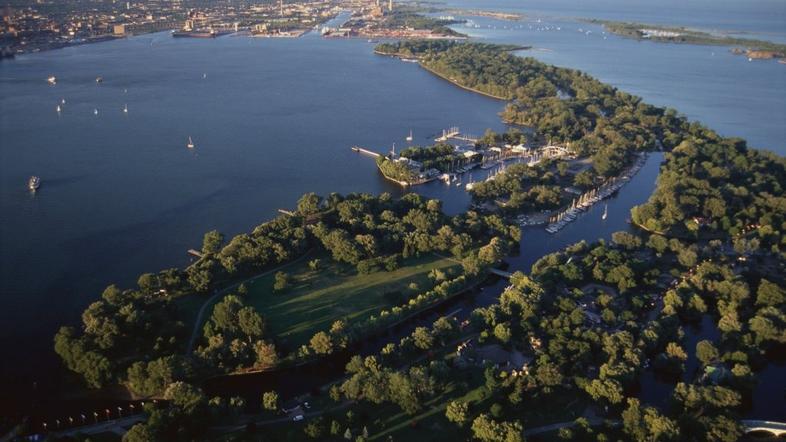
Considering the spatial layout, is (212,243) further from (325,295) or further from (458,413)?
(458,413)

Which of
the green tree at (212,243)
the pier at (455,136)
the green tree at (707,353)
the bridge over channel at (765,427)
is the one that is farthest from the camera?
the pier at (455,136)

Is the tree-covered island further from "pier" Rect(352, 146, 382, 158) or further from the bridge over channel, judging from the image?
"pier" Rect(352, 146, 382, 158)

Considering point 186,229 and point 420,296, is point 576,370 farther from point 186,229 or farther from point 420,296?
point 186,229

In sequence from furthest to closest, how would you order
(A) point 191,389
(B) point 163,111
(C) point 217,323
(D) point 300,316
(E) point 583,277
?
(B) point 163,111, (E) point 583,277, (D) point 300,316, (C) point 217,323, (A) point 191,389

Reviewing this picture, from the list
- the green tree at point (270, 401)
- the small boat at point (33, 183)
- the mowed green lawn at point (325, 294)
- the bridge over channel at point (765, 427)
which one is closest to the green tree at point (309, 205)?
the mowed green lawn at point (325, 294)

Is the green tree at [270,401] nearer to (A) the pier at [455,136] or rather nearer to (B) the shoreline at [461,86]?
(A) the pier at [455,136]

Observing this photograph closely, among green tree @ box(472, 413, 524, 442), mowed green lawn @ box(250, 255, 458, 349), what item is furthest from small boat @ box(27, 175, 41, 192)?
green tree @ box(472, 413, 524, 442)

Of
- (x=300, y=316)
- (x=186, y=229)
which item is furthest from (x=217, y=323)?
(x=186, y=229)
